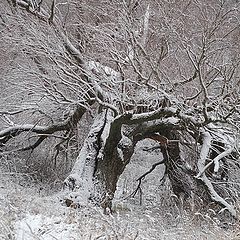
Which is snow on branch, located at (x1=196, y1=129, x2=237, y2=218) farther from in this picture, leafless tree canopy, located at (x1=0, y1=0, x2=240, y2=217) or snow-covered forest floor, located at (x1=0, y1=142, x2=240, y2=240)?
snow-covered forest floor, located at (x1=0, y1=142, x2=240, y2=240)

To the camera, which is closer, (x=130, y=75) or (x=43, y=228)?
(x=43, y=228)

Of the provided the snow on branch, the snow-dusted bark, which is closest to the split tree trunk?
the snow-dusted bark

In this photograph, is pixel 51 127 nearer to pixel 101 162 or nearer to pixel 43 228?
pixel 101 162

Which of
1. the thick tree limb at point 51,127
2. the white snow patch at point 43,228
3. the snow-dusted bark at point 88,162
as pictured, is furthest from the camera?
the thick tree limb at point 51,127

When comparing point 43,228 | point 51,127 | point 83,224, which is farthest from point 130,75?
point 43,228

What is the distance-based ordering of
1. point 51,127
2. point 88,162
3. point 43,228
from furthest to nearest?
point 51,127 < point 88,162 < point 43,228

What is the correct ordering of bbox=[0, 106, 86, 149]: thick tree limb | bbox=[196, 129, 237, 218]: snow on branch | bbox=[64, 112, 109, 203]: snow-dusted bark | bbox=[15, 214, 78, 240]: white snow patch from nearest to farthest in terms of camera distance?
bbox=[15, 214, 78, 240]: white snow patch, bbox=[64, 112, 109, 203]: snow-dusted bark, bbox=[196, 129, 237, 218]: snow on branch, bbox=[0, 106, 86, 149]: thick tree limb

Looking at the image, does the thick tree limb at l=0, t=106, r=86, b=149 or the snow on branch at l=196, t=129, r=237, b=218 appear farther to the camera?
the thick tree limb at l=0, t=106, r=86, b=149

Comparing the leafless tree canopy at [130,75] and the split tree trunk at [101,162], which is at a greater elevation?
the leafless tree canopy at [130,75]

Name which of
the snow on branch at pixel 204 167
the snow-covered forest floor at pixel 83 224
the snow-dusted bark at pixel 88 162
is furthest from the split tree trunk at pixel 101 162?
the snow on branch at pixel 204 167

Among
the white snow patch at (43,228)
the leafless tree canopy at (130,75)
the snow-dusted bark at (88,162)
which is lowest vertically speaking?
the white snow patch at (43,228)

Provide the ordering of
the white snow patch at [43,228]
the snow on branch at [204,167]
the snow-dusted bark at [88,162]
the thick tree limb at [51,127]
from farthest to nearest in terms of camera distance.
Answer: the thick tree limb at [51,127], the snow on branch at [204,167], the snow-dusted bark at [88,162], the white snow patch at [43,228]

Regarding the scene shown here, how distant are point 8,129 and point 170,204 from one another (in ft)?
14.5

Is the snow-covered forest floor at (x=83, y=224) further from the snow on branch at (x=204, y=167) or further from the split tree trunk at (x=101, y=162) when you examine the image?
the snow on branch at (x=204, y=167)
